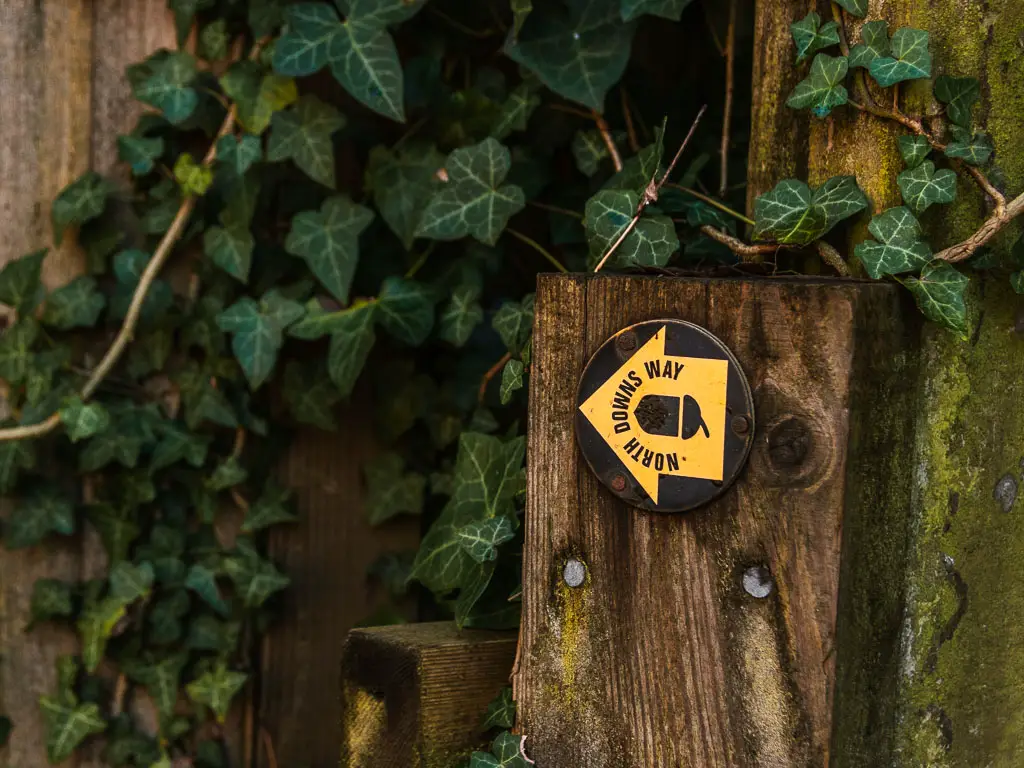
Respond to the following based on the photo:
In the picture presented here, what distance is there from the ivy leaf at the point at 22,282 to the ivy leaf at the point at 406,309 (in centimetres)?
52

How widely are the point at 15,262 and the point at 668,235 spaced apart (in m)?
1.00

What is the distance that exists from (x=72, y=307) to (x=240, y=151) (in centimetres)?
35

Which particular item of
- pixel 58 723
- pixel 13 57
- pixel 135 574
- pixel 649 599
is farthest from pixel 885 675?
pixel 13 57

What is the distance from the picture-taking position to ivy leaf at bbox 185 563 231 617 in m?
1.62

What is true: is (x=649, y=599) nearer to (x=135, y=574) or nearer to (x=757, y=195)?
(x=757, y=195)

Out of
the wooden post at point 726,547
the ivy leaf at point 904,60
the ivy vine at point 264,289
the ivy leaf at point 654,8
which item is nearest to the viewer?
the wooden post at point 726,547

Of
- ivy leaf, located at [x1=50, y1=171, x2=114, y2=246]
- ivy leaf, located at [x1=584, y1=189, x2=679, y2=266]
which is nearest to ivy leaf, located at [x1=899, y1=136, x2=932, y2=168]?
ivy leaf, located at [x1=584, y1=189, x2=679, y2=266]

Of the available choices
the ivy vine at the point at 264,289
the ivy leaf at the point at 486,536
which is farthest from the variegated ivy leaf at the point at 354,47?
the ivy leaf at the point at 486,536

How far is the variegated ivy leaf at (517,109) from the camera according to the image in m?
1.45

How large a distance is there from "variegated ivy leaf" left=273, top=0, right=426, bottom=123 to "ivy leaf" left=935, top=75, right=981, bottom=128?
721 mm

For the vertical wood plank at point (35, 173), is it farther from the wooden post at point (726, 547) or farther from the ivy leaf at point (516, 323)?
the wooden post at point (726, 547)

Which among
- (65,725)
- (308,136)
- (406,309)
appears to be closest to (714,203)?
(406,309)

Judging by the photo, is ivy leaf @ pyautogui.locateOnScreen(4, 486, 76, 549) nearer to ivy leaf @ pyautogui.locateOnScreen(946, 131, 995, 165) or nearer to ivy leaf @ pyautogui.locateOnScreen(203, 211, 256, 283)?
ivy leaf @ pyautogui.locateOnScreen(203, 211, 256, 283)

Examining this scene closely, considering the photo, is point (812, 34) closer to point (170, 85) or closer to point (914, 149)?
→ point (914, 149)
